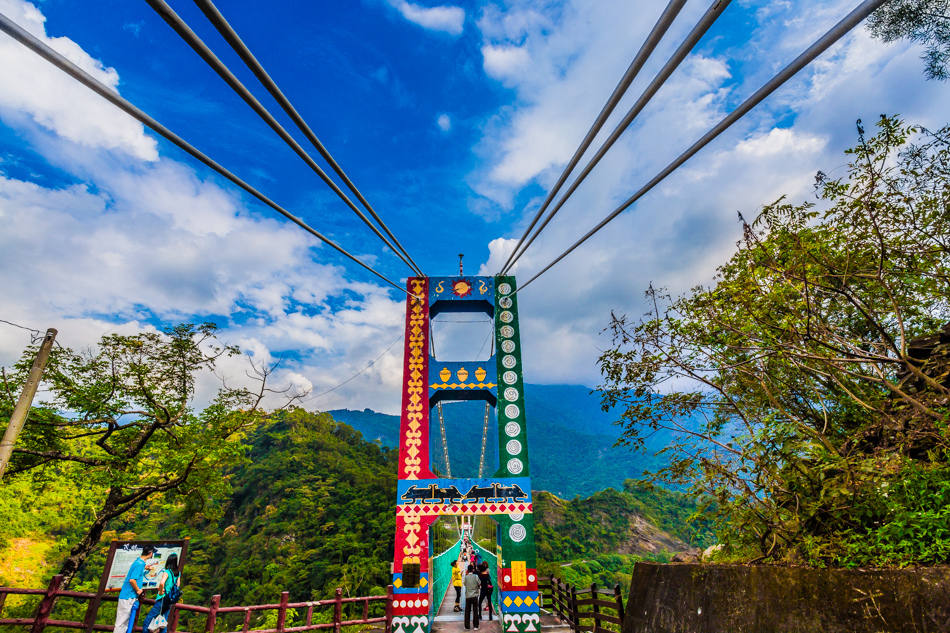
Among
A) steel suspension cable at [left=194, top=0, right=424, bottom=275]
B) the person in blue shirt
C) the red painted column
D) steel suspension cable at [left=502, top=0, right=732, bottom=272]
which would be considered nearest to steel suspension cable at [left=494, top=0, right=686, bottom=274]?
steel suspension cable at [left=502, top=0, right=732, bottom=272]

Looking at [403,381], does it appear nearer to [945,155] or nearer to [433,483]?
[433,483]

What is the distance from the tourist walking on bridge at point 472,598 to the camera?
26.1 ft

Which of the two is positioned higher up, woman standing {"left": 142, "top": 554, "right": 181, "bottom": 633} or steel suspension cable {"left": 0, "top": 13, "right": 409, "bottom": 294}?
steel suspension cable {"left": 0, "top": 13, "right": 409, "bottom": 294}

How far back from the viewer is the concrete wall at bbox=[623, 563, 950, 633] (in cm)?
189

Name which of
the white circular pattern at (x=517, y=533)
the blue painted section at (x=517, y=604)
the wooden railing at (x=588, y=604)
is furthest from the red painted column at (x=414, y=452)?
the wooden railing at (x=588, y=604)

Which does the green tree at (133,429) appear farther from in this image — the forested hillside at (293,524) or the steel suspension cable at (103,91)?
the steel suspension cable at (103,91)

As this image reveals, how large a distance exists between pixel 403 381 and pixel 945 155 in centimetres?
887

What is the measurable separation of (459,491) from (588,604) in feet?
11.1

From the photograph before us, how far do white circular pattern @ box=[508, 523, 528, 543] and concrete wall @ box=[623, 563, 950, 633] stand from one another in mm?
6060

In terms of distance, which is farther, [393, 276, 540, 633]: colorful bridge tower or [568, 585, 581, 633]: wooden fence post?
[393, 276, 540, 633]: colorful bridge tower

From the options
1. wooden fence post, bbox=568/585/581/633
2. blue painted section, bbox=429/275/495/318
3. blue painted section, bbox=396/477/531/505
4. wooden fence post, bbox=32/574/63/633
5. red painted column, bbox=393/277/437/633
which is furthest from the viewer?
blue painted section, bbox=429/275/495/318

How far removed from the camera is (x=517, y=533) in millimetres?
8609

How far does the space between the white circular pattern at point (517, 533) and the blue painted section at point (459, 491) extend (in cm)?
48

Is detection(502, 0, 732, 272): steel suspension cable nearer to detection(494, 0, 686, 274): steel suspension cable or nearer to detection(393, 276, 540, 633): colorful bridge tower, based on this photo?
detection(494, 0, 686, 274): steel suspension cable
